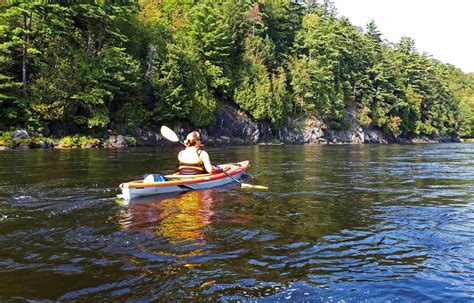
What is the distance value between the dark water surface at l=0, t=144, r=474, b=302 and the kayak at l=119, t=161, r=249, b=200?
29 cm

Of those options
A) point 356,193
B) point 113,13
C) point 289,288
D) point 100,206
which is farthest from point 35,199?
point 113,13

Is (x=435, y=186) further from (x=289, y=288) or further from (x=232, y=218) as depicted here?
(x=289, y=288)

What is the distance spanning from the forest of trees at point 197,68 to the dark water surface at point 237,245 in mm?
24650

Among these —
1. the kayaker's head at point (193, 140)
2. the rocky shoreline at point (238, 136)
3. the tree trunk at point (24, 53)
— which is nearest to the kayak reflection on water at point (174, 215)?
the kayaker's head at point (193, 140)

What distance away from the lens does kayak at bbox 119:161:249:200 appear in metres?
8.87

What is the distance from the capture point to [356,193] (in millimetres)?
10539

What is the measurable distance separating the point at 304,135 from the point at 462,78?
328 feet

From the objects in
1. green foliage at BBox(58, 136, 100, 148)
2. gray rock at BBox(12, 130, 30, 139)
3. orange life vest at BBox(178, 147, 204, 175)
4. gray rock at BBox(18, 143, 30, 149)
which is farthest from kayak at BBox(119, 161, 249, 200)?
gray rock at BBox(12, 130, 30, 139)

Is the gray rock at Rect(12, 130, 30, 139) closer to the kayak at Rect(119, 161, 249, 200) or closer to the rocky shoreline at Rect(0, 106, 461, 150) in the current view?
the rocky shoreline at Rect(0, 106, 461, 150)

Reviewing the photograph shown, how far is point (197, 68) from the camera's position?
42.6 m

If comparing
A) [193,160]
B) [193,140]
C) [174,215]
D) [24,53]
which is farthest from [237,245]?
[24,53]

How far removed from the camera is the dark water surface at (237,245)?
4.14m

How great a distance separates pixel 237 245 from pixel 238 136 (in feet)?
134

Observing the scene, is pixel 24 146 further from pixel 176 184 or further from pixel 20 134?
pixel 176 184
